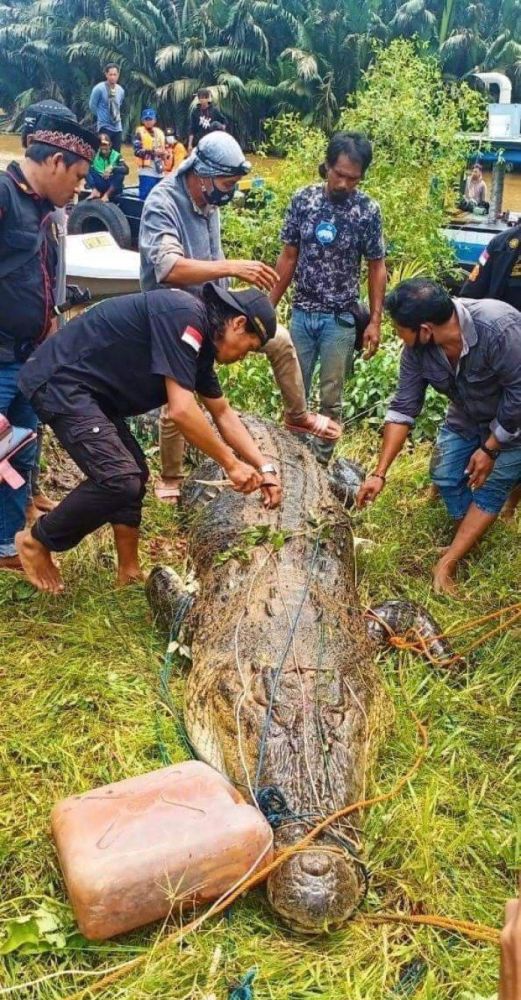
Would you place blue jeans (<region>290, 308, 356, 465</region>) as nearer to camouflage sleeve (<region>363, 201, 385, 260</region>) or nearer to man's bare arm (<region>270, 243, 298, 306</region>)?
→ man's bare arm (<region>270, 243, 298, 306</region>)

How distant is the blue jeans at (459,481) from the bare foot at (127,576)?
1720 millimetres

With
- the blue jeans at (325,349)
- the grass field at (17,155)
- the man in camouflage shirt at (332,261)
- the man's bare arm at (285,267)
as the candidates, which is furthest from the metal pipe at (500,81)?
the grass field at (17,155)

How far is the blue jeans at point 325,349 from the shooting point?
16.7ft

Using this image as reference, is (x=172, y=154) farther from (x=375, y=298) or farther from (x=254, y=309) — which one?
(x=254, y=309)

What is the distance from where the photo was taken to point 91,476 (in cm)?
372

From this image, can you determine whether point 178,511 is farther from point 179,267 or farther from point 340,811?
point 340,811

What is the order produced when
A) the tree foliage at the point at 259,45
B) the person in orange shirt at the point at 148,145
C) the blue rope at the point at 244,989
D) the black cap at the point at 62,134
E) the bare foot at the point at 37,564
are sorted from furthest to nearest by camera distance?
the tree foliage at the point at 259,45, the person in orange shirt at the point at 148,145, the bare foot at the point at 37,564, the black cap at the point at 62,134, the blue rope at the point at 244,989

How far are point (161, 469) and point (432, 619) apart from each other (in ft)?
6.45

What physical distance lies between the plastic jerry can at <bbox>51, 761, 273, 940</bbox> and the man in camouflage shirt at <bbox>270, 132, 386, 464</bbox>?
3.11m

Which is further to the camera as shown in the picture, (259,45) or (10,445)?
(259,45)

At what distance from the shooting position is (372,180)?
344 inches

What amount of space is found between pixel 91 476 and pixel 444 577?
188 centimetres

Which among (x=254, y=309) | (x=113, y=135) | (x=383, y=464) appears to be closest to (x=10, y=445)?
(x=254, y=309)

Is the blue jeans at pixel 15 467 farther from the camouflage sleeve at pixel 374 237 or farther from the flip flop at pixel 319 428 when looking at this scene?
the camouflage sleeve at pixel 374 237
